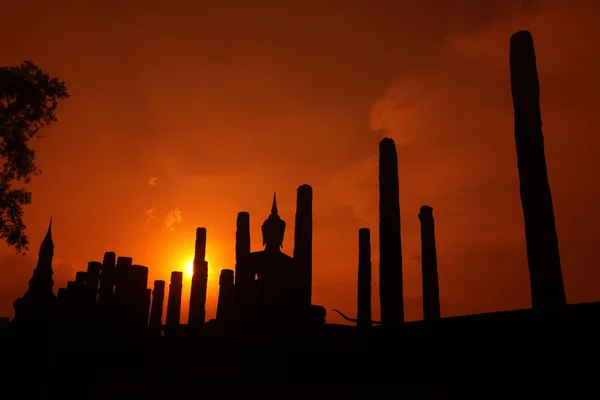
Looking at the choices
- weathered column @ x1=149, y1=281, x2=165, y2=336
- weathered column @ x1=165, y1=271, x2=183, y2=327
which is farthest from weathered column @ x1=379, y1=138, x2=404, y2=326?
weathered column @ x1=165, y1=271, x2=183, y2=327

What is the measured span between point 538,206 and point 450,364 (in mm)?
3884

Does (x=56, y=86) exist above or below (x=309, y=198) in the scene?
above

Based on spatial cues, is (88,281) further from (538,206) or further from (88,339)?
(538,206)

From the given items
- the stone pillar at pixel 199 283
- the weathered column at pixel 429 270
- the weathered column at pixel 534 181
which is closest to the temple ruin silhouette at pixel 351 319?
the weathered column at pixel 534 181

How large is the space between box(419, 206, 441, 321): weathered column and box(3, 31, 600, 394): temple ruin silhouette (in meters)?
4.57

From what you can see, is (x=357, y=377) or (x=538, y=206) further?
(x=538, y=206)

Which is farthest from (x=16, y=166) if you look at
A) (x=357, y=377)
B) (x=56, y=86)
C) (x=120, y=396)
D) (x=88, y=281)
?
(x=357, y=377)

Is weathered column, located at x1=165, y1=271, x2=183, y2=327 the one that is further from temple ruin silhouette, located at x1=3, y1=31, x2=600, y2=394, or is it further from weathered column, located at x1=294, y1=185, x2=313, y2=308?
weathered column, located at x1=294, y1=185, x2=313, y2=308

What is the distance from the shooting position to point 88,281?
13.6m

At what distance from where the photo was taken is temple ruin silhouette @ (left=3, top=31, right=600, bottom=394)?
4926 millimetres

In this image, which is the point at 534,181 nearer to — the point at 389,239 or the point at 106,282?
the point at 389,239

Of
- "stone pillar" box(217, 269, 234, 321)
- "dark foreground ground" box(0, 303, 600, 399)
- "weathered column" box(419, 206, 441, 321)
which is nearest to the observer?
"dark foreground ground" box(0, 303, 600, 399)

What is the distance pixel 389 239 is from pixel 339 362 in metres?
4.02

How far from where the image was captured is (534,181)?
26.6ft
